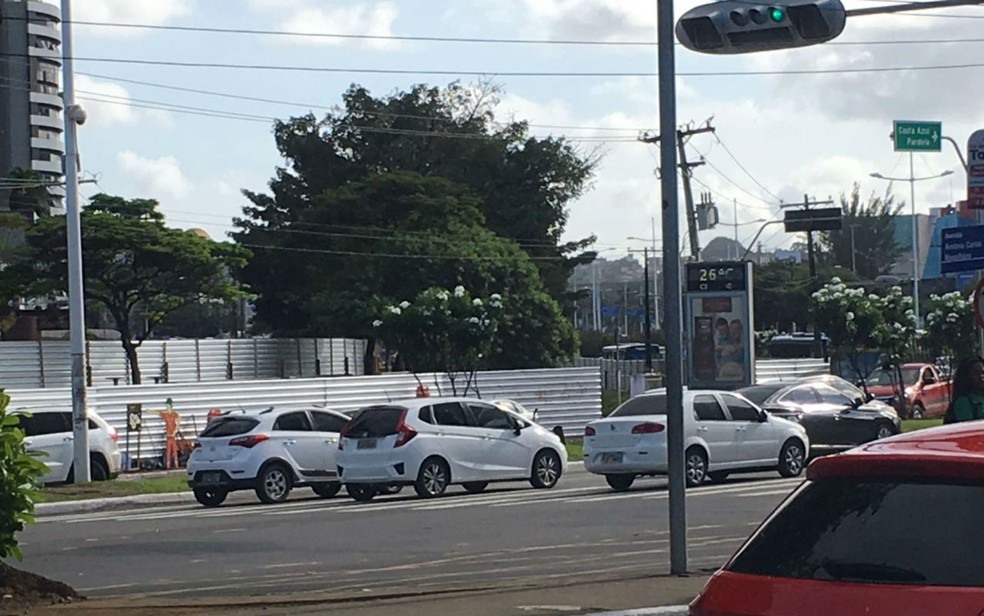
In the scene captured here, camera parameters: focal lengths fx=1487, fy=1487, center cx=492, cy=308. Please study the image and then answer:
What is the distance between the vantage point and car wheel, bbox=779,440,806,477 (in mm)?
25297

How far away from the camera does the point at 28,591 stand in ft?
39.5

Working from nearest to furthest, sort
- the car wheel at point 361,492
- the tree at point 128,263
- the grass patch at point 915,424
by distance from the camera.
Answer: the car wheel at point 361,492 < the grass patch at point 915,424 < the tree at point 128,263

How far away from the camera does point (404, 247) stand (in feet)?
211

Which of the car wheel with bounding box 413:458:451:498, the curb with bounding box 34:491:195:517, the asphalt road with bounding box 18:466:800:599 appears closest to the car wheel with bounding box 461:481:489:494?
the asphalt road with bounding box 18:466:800:599

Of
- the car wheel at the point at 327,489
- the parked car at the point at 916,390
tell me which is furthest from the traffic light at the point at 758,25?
the parked car at the point at 916,390

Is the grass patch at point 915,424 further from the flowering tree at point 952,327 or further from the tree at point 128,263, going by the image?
the tree at point 128,263

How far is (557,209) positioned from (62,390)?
1778 inches

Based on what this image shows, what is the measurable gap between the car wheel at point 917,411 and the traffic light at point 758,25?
31.7 m

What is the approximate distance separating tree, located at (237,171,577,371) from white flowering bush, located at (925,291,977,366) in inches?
745

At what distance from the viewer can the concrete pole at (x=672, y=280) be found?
1221 cm

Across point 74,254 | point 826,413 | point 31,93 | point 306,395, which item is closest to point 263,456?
point 74,254

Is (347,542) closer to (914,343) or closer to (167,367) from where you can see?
(914,343)

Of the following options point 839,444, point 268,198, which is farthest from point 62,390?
point 268,198

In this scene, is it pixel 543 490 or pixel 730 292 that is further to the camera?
pixel 730 292
